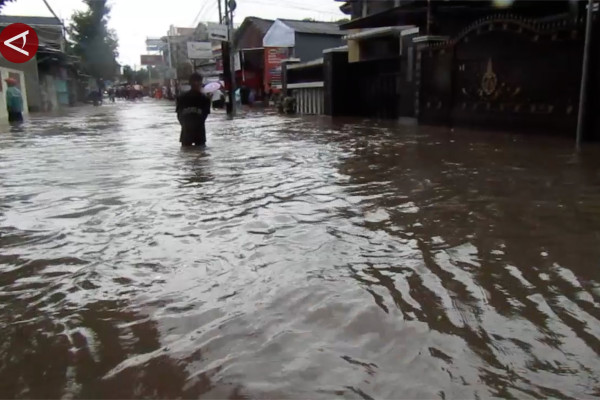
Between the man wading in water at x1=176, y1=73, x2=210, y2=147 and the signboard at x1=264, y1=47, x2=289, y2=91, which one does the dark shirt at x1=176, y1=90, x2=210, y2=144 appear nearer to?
the man wading in water at x1=176, y1=73, x2=210, y2=147

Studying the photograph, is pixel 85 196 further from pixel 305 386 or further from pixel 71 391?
pixel 305 386

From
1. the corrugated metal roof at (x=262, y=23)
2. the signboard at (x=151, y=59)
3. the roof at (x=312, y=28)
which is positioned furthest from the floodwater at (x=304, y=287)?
the signboard at (x=151, y=59)

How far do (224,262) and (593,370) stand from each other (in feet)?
7.37

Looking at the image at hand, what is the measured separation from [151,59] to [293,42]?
64112 millimetres

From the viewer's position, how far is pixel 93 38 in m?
52.4

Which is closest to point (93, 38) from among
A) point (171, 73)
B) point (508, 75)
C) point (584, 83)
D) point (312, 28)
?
point (171, 73)

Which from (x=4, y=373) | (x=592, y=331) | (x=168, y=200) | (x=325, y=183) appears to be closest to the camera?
(x=4, y=373)

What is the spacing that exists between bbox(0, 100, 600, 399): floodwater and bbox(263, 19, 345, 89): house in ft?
86.9

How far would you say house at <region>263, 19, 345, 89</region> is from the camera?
105 feet

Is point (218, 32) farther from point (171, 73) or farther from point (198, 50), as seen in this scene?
point (171, 73)

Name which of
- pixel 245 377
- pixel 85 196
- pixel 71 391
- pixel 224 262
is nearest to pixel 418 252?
pixel 224 262

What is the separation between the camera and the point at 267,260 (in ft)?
12.1

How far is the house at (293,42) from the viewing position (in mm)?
31859

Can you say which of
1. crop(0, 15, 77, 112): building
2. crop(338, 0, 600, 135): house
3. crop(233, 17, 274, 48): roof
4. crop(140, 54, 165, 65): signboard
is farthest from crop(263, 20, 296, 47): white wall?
crop(140, 54, 165, 65): signboard
